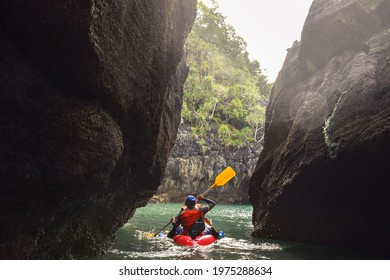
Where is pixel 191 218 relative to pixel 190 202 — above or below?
below

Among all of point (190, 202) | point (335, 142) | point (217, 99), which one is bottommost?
point (190, 202)

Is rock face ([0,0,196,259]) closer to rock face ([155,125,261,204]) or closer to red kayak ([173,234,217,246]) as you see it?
red kayak ([173,234,217,246])

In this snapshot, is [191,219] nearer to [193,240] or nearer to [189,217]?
[189,217]

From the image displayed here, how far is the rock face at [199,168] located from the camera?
3700cm

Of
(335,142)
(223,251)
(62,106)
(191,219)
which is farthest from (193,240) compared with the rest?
(62,106)

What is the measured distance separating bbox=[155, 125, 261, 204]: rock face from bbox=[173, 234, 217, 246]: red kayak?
2742 cm

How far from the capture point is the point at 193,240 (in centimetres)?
Result: 880

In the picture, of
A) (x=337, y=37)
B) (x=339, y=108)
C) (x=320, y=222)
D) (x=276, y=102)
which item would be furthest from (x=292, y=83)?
(x=320, y=222)

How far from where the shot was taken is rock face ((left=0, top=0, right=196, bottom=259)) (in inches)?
163

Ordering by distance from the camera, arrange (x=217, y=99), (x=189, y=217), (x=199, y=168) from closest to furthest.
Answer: (x=189, y=217)
(x=199, y=168)
(x=217, y=99)

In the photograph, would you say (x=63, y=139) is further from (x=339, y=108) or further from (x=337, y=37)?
(x=337, y=37)

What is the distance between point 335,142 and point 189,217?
4.23m

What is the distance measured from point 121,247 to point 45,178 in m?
4.73

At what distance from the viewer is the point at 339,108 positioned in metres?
8.52
